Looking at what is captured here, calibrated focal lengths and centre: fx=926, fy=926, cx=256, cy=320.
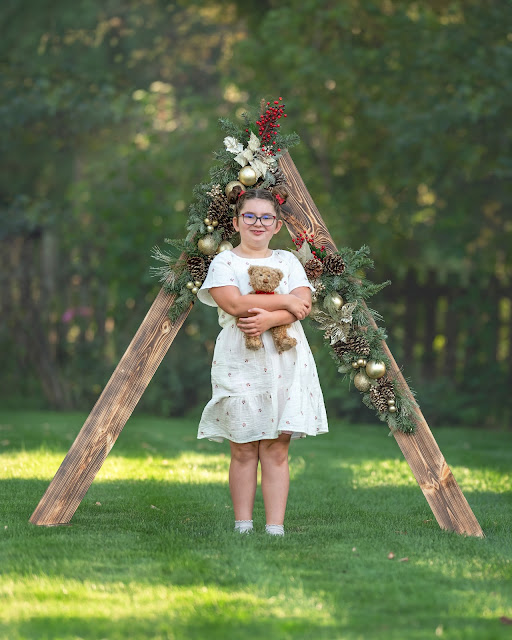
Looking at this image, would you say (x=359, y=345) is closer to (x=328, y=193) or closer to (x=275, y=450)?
(x=275, y=450)

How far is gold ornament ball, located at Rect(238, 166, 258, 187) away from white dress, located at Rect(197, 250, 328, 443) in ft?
1.18

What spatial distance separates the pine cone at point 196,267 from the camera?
14.5 ft

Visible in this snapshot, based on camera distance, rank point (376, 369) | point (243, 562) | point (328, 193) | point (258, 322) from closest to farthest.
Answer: point (243, 562)
point (258, 322)
point (376, 369)
point (328, 193)

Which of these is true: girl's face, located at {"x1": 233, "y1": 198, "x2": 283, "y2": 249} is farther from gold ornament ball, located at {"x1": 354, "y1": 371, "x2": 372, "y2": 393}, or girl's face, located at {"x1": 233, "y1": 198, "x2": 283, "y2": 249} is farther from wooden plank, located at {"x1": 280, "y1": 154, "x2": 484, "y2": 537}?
gold ornament ball, located at {"x1": 354, "y1": 371, "x2": 372, "y2": 393}

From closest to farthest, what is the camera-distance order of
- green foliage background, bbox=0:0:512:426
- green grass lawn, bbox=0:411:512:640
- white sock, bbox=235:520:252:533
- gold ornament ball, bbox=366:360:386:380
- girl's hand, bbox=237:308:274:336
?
green grass lawn, bbox=0:411:512:640, girl's hand, bbox=237:308:274:336, white sock, bbox=235:520:252:533, gold ornament ball, bbox=366:360:386:380, green foliage background, bbox=0:0:512:426

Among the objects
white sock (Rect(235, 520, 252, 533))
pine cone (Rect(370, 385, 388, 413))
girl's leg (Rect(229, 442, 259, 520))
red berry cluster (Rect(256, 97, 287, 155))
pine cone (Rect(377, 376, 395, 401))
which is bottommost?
white sock (Rect(235, 520, 252, 533))

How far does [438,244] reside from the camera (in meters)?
11.2

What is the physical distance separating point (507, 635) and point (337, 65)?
358 inches

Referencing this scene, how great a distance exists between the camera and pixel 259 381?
13.9 feet

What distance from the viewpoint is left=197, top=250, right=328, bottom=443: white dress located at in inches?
165

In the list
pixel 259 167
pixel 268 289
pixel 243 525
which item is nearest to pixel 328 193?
pixel 259 167

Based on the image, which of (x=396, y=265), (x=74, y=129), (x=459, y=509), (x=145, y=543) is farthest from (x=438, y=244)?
(x=145, y=543)

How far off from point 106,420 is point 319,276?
122 cm

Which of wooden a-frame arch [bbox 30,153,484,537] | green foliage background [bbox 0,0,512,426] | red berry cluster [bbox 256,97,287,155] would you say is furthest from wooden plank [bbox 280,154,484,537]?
green foliage background [bbox 0,0,512,426]
